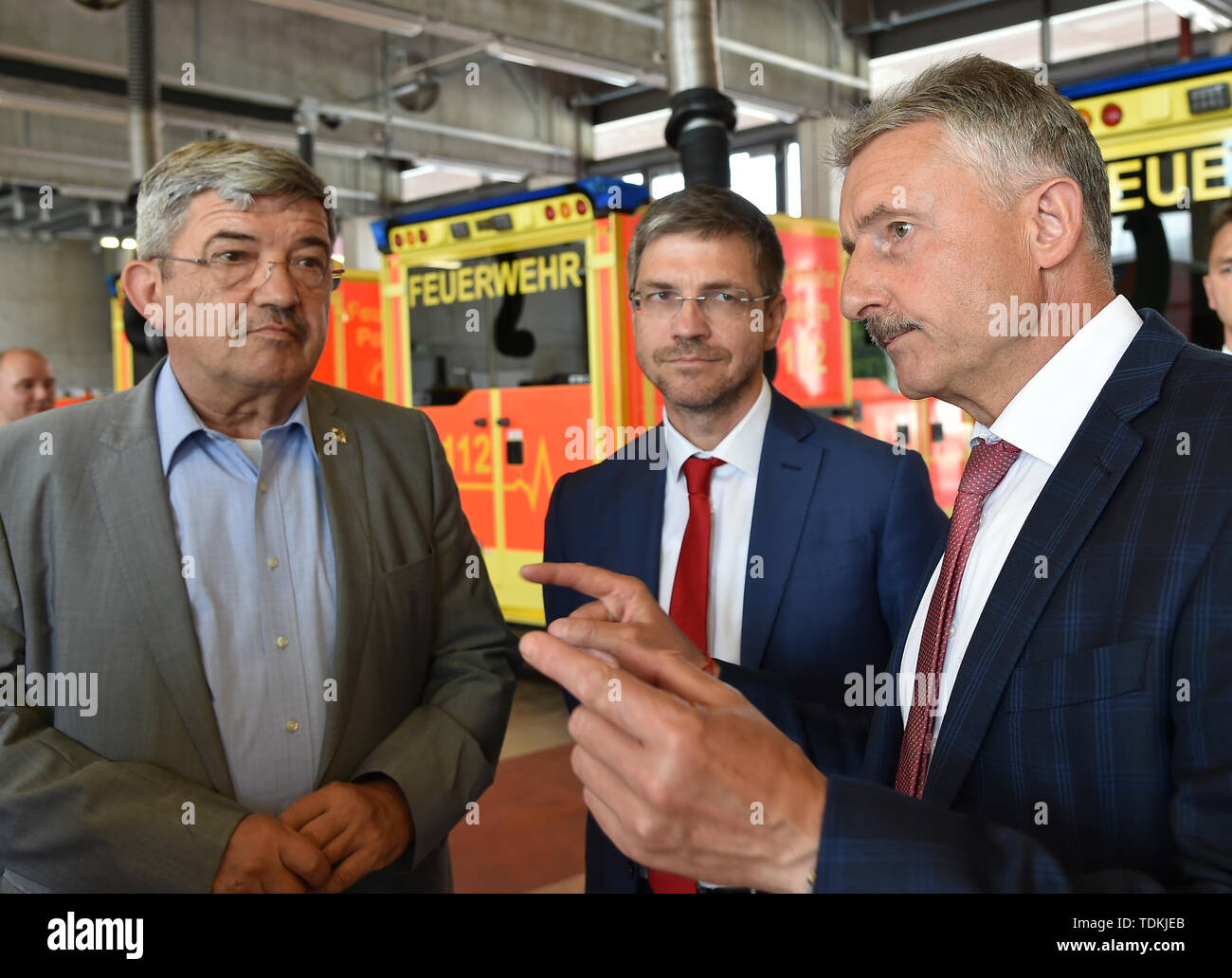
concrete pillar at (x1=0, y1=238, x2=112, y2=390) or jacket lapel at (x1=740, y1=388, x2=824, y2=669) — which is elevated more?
concrete pillar at (x1=0, y1=238, x2=112, y2=390)

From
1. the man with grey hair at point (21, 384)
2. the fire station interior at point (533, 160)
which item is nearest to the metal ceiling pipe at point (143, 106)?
the fire station interior at point (533, 160)

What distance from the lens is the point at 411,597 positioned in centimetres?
175

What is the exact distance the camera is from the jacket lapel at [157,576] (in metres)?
1.50

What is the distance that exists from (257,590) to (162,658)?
19 centimetres

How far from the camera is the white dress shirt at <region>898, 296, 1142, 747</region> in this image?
1.14 metres

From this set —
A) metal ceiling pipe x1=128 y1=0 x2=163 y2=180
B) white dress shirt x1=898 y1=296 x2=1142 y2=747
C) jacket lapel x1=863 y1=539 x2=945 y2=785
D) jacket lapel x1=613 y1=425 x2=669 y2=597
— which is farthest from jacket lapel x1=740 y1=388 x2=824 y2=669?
metal ceiling pipe x1=128 y1=0 x2=163 y2=180

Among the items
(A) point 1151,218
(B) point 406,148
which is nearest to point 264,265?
(A) point 1151,218

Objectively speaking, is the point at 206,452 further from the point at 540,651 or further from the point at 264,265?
the point at 540,651

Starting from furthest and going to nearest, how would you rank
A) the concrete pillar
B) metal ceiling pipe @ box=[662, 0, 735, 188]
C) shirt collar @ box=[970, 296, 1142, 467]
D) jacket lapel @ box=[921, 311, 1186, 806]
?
1. the concrete pillar
2. metal ceiling pipe @ box=[662, 0, 735, 188]
3. shirt collar @ box=[970, 296, 1142, 467]
4. jacket lapel @ box=[921, 311, 1186, 806]

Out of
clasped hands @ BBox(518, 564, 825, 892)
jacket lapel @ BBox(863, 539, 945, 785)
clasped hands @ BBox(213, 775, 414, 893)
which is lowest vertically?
clasped hands @ BBox(213, 775, 414, 893)

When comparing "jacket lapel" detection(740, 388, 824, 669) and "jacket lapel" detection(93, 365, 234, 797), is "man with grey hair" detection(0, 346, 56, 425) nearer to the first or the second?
"jacket lapel" detection(93, 365, 234, 797)

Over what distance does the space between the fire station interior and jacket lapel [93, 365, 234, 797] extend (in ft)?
3.85

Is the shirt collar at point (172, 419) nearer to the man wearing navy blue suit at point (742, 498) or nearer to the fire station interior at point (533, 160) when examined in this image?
the man wearing navy blue suit at point (742, 498)

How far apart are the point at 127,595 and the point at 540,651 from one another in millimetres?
935
